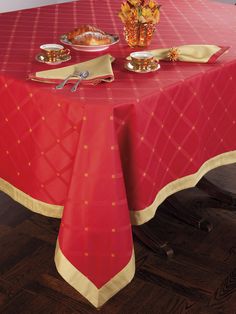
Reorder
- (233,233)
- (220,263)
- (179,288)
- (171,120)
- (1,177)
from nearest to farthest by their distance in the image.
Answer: (171,120) → (1,177) → (179,288) → (220,263) → (233,233)

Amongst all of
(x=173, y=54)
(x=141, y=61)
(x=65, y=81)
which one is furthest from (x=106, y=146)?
(x=173, y=54)

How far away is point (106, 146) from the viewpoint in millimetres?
1214

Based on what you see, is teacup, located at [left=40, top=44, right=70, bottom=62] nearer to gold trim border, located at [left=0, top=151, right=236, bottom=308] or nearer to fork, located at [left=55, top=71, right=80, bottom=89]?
fork, located at [left=55, top=71, right=80, bottom=89]

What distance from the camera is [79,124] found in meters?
1.24

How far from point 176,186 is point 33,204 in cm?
43

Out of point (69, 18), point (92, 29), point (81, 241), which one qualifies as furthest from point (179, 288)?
point (69, 18)

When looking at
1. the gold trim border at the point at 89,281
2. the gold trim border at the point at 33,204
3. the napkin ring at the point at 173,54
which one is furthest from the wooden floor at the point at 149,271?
the napkin ring at the point at 173,54

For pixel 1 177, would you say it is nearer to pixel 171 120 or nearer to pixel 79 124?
pixel 79 124

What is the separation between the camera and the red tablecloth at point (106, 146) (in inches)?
48.7

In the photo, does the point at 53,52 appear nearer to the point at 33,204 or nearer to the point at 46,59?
the point at 46,59

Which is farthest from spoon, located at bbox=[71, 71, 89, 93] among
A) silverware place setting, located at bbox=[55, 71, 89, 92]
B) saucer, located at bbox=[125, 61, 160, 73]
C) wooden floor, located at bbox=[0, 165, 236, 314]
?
wooden floor, located at bbox=[0, 165, 236, 314]

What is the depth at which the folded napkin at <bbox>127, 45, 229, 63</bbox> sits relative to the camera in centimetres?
156

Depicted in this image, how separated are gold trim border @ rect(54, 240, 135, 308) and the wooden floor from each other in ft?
0.85

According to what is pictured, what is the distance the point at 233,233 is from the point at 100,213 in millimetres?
992
